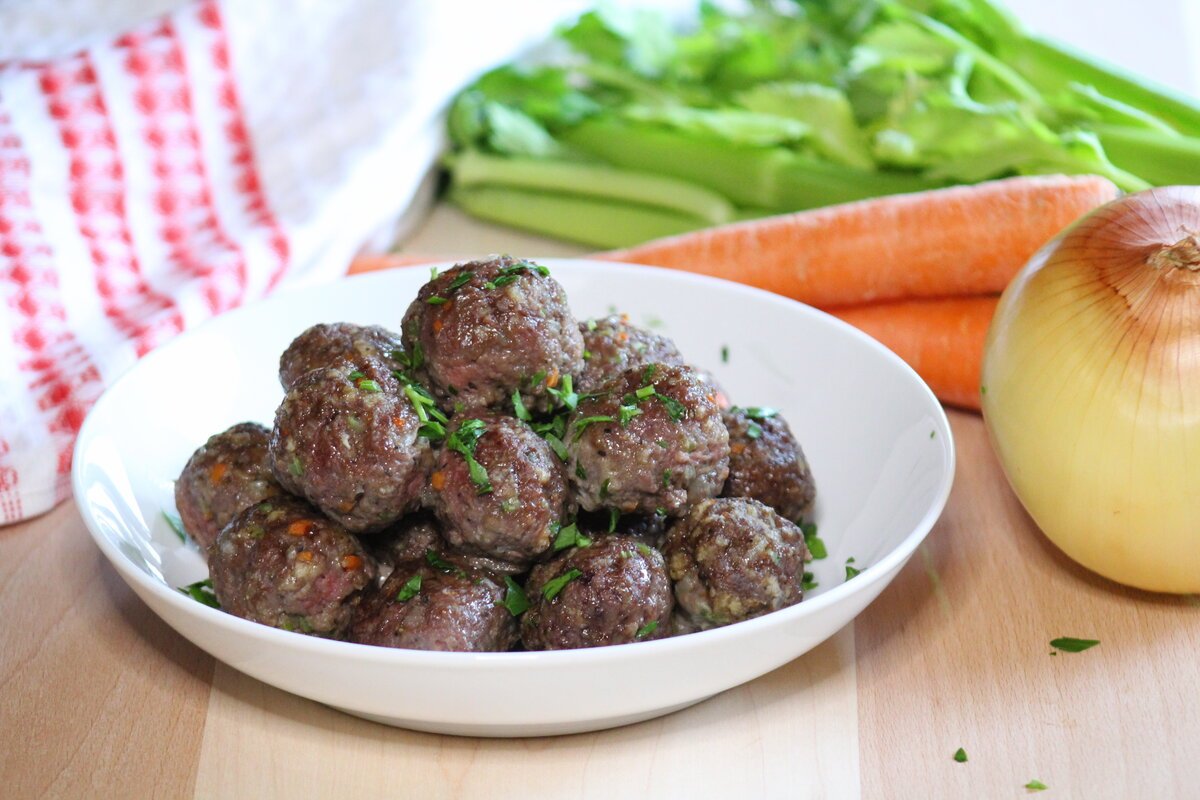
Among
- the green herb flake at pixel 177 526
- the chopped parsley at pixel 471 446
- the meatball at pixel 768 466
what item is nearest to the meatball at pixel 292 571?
the chopped parsley at pixel 471 446

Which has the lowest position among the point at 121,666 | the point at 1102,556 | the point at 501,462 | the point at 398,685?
the point at 121,666

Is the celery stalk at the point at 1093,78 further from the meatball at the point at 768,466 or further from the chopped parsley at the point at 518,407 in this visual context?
the chopped parsley at the point at 518,407

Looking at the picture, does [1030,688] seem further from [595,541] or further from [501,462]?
[501,462]

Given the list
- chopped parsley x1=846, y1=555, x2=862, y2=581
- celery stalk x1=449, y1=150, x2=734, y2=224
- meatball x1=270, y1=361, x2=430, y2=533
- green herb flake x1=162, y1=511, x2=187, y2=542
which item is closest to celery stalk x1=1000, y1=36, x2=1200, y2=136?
celery stalk x1=449, y1=150, x2=734, y2=224

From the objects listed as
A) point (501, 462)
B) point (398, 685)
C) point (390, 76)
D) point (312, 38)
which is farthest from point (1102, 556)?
point (312, 38)

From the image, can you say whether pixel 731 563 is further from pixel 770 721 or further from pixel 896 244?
pixel 896 244

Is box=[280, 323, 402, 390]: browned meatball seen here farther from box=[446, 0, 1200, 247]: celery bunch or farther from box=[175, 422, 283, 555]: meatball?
box=[446, 0, 1200, 247]: celery bunch
